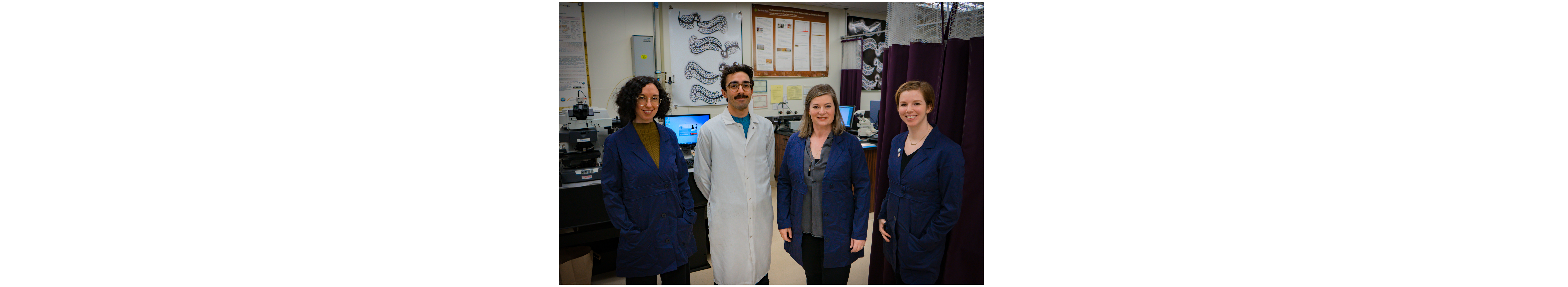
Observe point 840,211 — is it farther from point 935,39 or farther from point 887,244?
point 935,39

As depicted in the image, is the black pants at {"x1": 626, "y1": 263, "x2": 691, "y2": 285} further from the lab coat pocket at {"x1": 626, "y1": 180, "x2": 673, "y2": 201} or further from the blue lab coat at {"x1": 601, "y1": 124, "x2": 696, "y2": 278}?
the lab coat pocket at {"x1": 626, "y1": 180, "x2": 673, "y2": 201}

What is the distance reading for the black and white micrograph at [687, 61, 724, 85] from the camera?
414 cm

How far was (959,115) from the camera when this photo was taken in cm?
170

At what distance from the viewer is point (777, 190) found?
1.86 meters

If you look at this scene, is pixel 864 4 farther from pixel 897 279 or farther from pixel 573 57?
pixel 897 279

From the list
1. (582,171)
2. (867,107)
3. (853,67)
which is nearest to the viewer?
(582,171)

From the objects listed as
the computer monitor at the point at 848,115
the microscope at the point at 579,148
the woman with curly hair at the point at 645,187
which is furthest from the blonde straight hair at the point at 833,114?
the computer monitor at the point at 848,115

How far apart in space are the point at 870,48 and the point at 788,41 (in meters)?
0.69

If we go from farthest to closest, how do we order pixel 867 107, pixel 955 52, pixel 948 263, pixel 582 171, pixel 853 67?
pixel 867 107 → pixel 853 67 → pixel 582 171 → pixel 948 263 → pixel 955 52

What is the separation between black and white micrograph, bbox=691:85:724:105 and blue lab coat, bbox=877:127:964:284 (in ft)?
9.17

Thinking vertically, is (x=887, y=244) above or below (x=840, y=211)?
below

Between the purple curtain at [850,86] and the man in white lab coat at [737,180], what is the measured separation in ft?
8.55

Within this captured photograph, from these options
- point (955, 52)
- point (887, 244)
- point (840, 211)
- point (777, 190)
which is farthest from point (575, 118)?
point (955, 52)

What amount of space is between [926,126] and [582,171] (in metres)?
1.48
